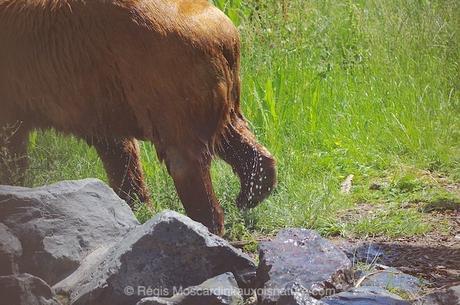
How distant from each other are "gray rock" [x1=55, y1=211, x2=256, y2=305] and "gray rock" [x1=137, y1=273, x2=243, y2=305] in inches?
6.3

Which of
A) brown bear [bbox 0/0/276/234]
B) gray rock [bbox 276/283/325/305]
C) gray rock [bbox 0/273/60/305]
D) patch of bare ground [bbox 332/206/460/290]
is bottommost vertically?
patch of bare ground [bbox 332/206/460/290]

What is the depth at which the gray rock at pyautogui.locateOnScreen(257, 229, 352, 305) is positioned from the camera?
4.97 m

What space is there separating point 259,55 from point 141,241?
13.6 ft

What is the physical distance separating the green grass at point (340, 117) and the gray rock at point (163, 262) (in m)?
1.23

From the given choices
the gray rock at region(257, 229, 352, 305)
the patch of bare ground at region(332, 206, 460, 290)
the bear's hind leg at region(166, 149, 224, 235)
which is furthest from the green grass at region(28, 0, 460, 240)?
the gray rock at region(257, 229, 352, 305)

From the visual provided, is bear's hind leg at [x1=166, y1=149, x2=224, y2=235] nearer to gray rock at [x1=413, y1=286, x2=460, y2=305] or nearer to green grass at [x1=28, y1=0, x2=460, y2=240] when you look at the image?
green grass at [x1=28, y1=0, x2=460, y2=240]

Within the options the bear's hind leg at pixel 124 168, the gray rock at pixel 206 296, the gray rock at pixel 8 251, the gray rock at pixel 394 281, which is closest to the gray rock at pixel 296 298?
the gray rock at pixel 206 296

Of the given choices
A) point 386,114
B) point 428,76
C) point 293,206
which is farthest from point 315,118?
point 293,206

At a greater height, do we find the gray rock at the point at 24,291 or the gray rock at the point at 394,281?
the gray rock at the point at 24,291

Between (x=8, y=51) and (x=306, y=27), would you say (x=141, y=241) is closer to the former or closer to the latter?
(x=8, y=51)

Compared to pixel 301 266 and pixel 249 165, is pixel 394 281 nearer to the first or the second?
pixel 301 266

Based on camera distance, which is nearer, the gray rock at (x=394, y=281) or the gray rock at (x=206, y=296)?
the gray rock at (x=206, y=296)

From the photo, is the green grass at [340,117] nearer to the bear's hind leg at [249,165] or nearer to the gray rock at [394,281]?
the bear's hind leg at [249,165]

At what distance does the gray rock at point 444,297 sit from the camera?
4.75 metres
